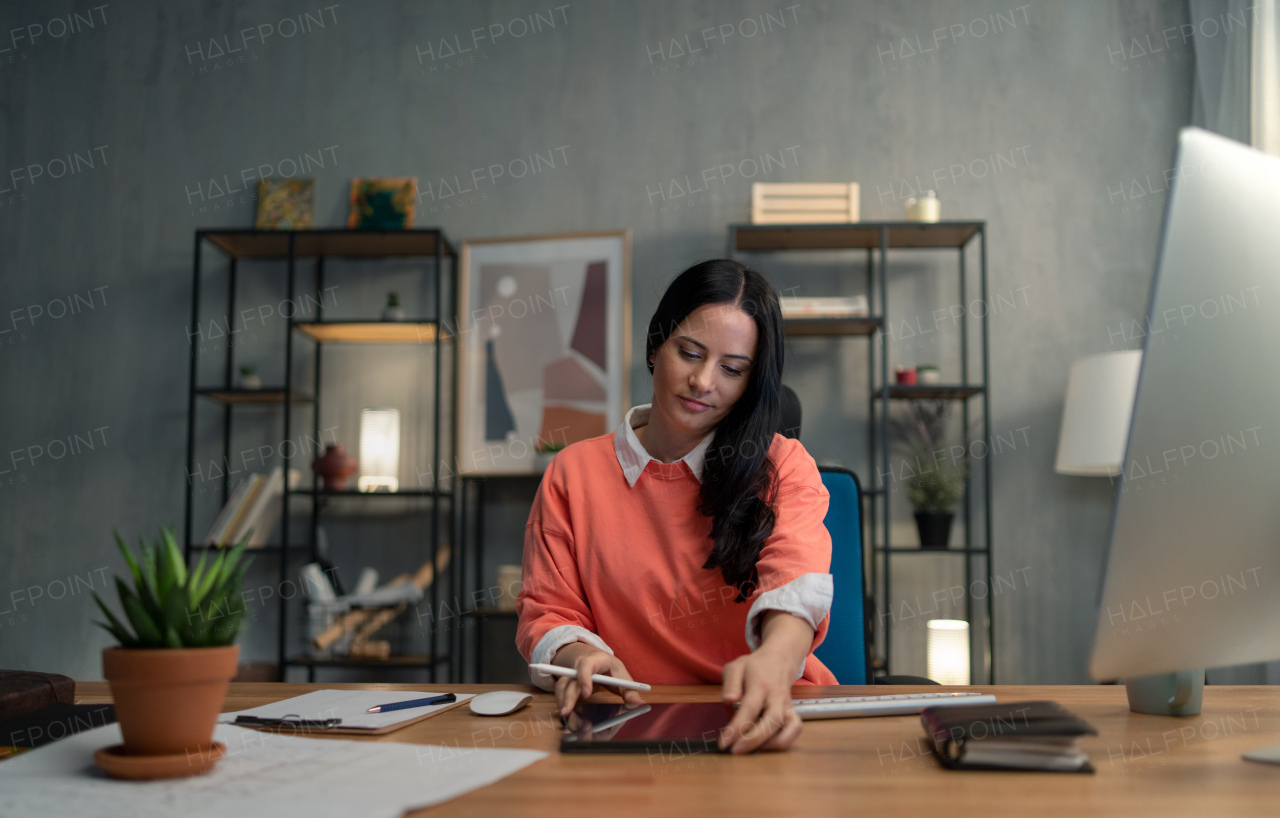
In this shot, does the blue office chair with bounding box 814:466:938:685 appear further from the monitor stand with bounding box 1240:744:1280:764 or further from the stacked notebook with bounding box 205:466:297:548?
the stacked notebook with bounding box 205:466:297:548

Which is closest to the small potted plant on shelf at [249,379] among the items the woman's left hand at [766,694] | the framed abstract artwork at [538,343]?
the framed abstract artwork at [538,343]

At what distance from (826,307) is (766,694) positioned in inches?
93.4

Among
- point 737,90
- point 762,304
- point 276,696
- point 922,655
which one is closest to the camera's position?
point 276,696

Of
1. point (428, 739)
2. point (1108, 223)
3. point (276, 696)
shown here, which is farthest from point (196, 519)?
point (1108, 223)

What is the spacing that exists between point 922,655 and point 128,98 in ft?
12.5

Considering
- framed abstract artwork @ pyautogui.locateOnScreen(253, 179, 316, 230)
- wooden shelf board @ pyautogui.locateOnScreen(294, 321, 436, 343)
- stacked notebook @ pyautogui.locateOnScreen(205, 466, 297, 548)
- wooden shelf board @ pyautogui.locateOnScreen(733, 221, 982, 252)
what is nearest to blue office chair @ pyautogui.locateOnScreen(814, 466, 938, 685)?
wooden shelf board @ pyautogui.locateOnScreen(733, 221, 982, 252)

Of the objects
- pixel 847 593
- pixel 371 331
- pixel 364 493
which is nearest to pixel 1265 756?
pixel 847 593

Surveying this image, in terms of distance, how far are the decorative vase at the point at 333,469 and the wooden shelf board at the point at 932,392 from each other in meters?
1.95

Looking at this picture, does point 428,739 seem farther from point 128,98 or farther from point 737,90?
point 128,98

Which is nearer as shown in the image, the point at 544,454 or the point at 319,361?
the point at 544,454

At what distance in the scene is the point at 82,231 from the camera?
11.7 ft

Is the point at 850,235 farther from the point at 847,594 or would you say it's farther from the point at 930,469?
the point at 847,594

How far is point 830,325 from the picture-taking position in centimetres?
308

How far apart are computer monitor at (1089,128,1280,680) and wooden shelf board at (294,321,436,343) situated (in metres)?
2.77
